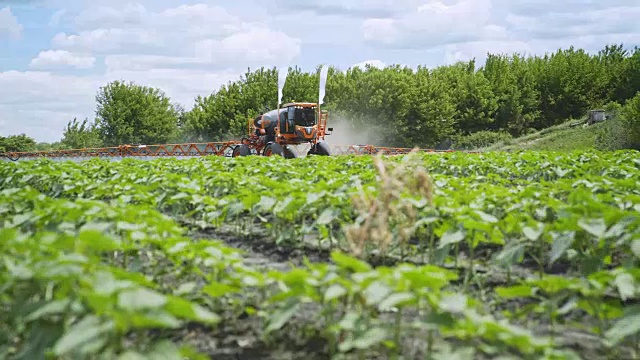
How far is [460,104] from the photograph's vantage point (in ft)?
186

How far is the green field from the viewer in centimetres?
288

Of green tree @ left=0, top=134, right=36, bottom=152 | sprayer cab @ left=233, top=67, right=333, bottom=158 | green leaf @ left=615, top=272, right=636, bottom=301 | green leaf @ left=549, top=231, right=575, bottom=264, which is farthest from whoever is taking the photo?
green tree @ left=0, top=134, right=36, bottom=152

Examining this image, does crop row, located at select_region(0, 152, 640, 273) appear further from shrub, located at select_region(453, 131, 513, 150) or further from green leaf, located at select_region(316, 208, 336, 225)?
shrub, located at select_region(453, 131, 513, 150)

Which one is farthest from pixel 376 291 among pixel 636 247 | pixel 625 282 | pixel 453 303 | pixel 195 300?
pixel 195 300

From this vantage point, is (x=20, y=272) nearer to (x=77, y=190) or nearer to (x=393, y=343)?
(x=393, y=343)

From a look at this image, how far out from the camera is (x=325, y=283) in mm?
3291

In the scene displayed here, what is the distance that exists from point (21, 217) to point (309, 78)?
53474 mm

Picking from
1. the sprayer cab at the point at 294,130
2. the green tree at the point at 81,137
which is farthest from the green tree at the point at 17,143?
the sprayer cab at the point at 294,130

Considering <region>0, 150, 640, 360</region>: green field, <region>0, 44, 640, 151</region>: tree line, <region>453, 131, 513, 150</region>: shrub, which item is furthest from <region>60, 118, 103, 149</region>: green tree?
<region>0, 150, 640, 360</region>: green field

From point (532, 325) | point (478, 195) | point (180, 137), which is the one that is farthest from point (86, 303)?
point (180, 137)

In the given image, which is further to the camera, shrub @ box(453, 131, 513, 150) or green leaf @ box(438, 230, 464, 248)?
shrub @ box(453, 131, 513, 150)

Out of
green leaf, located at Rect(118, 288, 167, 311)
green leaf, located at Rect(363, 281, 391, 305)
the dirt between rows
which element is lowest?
the dirt between rows

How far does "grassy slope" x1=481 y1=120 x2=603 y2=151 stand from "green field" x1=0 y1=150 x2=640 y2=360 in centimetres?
3225

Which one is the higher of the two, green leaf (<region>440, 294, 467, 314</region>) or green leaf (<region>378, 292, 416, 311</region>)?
green leaf (<region>378, 292, 416, 311</region>)
